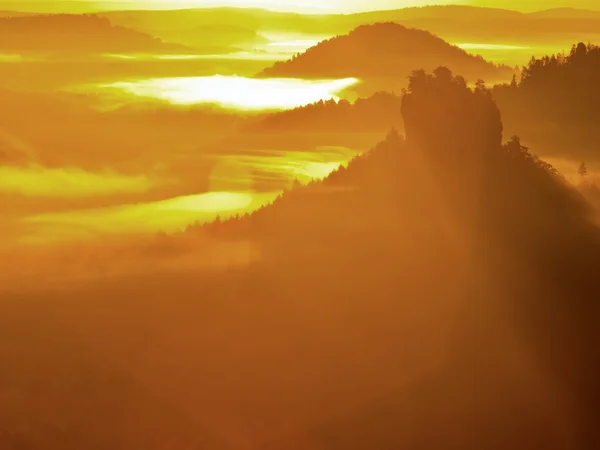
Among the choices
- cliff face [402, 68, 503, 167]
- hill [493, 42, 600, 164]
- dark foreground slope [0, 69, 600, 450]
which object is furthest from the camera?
hill [493, 42, 600, 164]

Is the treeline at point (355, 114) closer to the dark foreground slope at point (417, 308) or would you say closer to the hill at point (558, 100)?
the hill at point (558, 100)

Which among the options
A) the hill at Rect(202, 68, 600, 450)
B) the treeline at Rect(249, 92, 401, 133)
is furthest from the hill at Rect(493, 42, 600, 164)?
the hill at Rect(202, 68, 600, 450)

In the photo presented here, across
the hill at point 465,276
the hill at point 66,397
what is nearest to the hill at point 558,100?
the hill at point 465,276

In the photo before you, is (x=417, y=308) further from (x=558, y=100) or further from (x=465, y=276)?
(x=558, y=100)

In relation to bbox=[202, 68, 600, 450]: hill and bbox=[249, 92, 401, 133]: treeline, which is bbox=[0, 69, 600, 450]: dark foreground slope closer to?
bbox=[202, 68, 600, 450]: hill

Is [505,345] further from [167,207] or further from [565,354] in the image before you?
[167,207]

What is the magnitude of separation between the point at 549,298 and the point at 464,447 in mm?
21792

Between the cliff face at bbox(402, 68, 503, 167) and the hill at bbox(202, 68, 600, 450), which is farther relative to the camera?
the hill at bbox(202, 68, 600, 450)

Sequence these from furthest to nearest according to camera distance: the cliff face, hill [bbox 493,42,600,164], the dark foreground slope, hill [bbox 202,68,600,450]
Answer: hill [bbox 493,42,600,164] < the dark foreground slope < hill [bbox 202,68,600,450] < the cliff face

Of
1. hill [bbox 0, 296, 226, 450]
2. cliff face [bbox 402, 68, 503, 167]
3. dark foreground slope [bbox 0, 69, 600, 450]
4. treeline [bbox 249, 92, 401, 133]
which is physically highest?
cliff face [bbox 402, 68, 503, 167]

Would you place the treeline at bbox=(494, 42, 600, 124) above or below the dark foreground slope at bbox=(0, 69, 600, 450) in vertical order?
above

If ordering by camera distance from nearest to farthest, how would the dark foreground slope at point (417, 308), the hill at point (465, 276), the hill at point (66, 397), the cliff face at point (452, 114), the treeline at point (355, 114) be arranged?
the cliff face at point (452, 114)
the hill at point (465, 276)
the dark foreground slope at point (417, 308)
the hill at point (66, 397)
the treeline at point (355, 114)

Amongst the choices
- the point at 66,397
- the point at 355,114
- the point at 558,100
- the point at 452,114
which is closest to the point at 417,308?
the point at 452,114

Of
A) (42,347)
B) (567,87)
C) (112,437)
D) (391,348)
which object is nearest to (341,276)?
(391,348)
